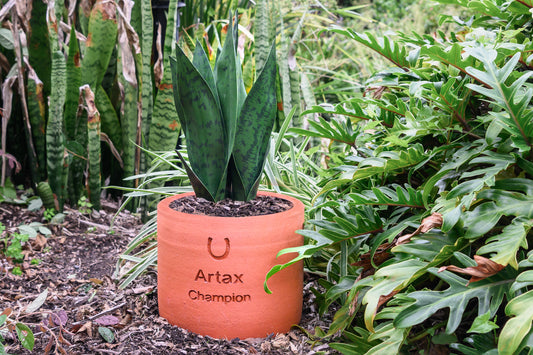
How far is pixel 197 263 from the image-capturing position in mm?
1261

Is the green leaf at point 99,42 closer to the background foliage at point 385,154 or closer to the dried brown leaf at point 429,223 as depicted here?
the background foliage at point 385,154

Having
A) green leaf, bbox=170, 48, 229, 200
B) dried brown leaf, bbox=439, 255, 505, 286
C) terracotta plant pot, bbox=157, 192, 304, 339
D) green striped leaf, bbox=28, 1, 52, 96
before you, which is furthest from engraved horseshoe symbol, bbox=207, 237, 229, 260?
green striped leaf, bbox=28, 1, 52, 96

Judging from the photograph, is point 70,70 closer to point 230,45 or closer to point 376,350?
point 230,45

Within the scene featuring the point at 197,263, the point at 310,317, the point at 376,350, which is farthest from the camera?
the point at 310,317

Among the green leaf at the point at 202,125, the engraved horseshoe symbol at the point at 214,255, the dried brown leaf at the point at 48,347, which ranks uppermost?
the green leaf at the point at 202,125

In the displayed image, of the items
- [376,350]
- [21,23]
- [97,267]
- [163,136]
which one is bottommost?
[97,267]

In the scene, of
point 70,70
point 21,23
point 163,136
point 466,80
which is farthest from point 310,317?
point 21,23

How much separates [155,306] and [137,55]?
3.56 ft

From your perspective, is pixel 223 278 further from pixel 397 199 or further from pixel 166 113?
pixel 166 113

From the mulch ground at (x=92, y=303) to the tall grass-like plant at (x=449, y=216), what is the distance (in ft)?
0.81

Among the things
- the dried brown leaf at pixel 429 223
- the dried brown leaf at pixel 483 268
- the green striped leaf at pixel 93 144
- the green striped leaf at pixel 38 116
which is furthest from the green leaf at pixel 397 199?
the green striped leaf at pixel 38 116

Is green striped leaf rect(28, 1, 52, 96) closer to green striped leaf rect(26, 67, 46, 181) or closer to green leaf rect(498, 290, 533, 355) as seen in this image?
green striped leaf rect(26, 67, 46, 181)

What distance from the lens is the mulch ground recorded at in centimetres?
126

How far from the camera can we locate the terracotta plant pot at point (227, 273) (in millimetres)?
1244
